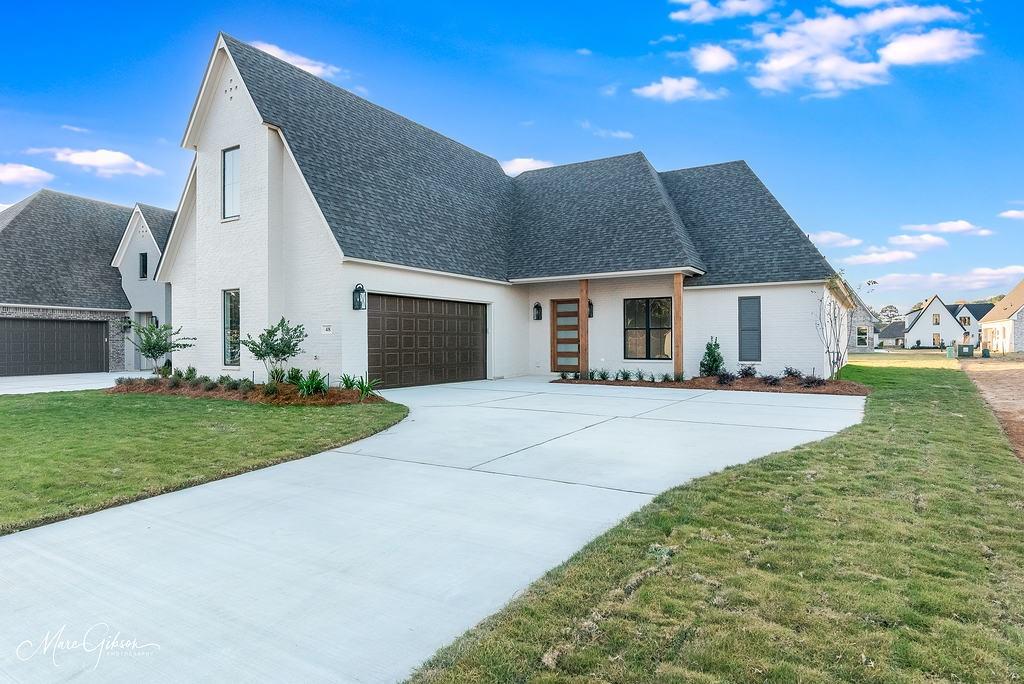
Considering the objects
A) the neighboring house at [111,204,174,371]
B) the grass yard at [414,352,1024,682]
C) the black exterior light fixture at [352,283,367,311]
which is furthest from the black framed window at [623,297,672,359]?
the neighboring house at [111,204,174,371]

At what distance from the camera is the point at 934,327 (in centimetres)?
6569

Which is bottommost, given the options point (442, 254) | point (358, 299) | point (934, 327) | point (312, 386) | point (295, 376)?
point (312, 386)

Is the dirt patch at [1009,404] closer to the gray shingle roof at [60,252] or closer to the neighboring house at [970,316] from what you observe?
the gray shingle roof at [60,252]

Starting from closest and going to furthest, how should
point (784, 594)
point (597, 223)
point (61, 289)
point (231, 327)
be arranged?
point (784, 594) < point (231, 327) < point (597, 223) < point (61, 289)

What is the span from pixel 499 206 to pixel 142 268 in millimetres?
15157

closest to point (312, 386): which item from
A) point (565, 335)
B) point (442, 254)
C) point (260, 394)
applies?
point (260, 394)

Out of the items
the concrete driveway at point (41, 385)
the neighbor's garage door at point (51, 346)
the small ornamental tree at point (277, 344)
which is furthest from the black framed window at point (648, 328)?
the neighbor's garage door at point (51, 346)

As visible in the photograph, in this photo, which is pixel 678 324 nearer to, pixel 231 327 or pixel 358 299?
pixel 358 299

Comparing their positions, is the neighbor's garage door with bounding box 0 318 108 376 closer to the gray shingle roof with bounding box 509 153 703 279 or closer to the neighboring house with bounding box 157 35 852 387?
the neighboring house with bounding box 157 35 852 387

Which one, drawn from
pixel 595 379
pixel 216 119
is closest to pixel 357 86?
pixel 216 119

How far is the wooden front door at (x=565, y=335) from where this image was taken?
725 inches

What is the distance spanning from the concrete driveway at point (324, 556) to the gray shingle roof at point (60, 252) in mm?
20816

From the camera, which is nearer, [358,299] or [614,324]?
[358,299]

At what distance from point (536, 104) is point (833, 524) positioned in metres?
19.3
